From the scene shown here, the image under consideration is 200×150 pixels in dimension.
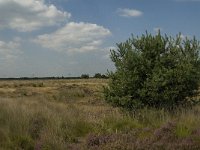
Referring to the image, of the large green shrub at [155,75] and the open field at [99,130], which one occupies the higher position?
the large green shrub at [155,75]

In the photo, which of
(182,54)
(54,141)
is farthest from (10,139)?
(182,54)

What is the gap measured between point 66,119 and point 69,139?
191 cm

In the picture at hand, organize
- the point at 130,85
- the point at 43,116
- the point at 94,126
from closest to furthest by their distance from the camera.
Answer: the point at 94,126 < the point at 43,116 < the point at 130,85

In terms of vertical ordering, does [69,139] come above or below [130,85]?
below

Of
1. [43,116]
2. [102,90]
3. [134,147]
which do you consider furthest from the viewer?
[102,90]

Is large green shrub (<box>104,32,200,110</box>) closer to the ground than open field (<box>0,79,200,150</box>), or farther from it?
farther from it

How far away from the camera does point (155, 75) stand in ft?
47.1

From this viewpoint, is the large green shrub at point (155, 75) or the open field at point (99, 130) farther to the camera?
the large green shrub at point (155, 75)

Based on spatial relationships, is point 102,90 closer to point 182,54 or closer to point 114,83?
point 114,83

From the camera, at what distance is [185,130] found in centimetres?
1078

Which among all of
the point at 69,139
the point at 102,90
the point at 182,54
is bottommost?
the point at 69,139

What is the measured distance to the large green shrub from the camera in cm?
1442

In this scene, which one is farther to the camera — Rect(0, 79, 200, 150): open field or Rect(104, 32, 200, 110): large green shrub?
Rect(104, 32, 200, 110): large green shrub

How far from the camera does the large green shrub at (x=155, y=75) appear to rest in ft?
47.3
